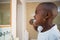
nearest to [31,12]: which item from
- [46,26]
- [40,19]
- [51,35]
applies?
[40,19]

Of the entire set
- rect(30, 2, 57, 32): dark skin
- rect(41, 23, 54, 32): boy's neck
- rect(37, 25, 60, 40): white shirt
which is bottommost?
rect(37, 25, 60, 40): white shirt

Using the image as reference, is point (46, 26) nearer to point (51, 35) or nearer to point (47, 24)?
point (47, 24)

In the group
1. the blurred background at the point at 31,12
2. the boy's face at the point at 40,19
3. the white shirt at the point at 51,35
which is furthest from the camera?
the blurred background at the point at 31,12

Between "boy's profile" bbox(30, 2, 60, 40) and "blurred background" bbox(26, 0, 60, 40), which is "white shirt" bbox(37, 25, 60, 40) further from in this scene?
"blurred background" bbox(26, 0, 60, 40)

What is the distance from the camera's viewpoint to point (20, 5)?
5.41 m

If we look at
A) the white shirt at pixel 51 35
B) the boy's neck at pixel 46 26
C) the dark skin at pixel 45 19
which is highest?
the dark skin at pixel 45 19

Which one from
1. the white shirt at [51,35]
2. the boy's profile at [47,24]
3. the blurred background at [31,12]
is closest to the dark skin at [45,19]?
the boy's profile at [47,24]

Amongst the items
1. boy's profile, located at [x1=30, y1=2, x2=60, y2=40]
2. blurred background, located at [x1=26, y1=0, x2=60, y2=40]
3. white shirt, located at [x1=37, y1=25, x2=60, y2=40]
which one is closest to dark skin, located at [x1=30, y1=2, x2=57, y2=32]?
boy's profile, located at [x1=30, y1=2, x2=60, y2=40]

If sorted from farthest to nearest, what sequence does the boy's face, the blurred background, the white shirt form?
the blurred background
the boy's face
the white shirt

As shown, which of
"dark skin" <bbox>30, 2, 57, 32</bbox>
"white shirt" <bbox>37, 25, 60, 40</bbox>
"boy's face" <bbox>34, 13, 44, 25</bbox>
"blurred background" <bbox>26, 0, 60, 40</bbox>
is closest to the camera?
"white shirt" <bbox>37, 25, 60, 40</bbox>

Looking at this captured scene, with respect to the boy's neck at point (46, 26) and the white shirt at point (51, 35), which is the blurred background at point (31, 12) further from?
the white shirt at point (51, 35)

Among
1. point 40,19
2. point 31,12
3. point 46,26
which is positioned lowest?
point 46,26

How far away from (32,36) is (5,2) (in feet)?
9.15

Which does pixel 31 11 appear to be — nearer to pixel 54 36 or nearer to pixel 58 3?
pixel 58 3
